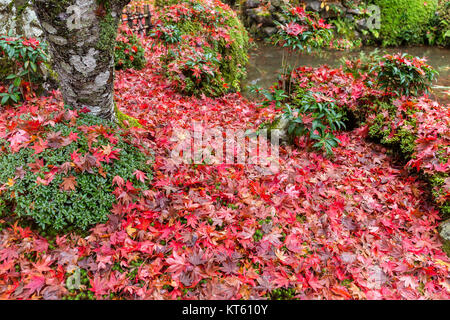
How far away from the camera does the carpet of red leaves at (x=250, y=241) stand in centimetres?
219

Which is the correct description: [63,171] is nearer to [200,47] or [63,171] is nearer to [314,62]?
[200,47]

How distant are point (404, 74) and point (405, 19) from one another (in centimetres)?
838

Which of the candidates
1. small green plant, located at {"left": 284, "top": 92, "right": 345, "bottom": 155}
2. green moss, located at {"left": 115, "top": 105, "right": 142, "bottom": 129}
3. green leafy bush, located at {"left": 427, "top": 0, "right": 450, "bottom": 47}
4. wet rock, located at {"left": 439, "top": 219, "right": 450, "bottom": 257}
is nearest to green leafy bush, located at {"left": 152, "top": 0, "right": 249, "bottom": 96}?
green moss, located at {"left": 115, "top": 105, "right": 142, "bottom": 129}

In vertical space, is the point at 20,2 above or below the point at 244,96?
above

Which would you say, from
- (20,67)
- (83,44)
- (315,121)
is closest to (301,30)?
(315,121)

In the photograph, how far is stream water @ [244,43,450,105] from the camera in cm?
663

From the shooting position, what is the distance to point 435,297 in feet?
7.80

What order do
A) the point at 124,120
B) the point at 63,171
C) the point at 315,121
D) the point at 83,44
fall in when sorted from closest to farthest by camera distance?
1. the point at 63,171
2. the point at 83,44
3. the point at 124,120
4. the point at 315,121

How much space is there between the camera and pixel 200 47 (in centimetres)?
591

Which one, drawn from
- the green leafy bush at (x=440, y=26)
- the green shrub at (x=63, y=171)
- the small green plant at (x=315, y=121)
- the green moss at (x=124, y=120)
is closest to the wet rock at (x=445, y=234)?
the small green plant at (x=315, y=121)

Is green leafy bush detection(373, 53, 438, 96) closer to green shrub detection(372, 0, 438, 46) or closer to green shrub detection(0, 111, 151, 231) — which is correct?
green shrub detection(0, 111, 151, 231)
